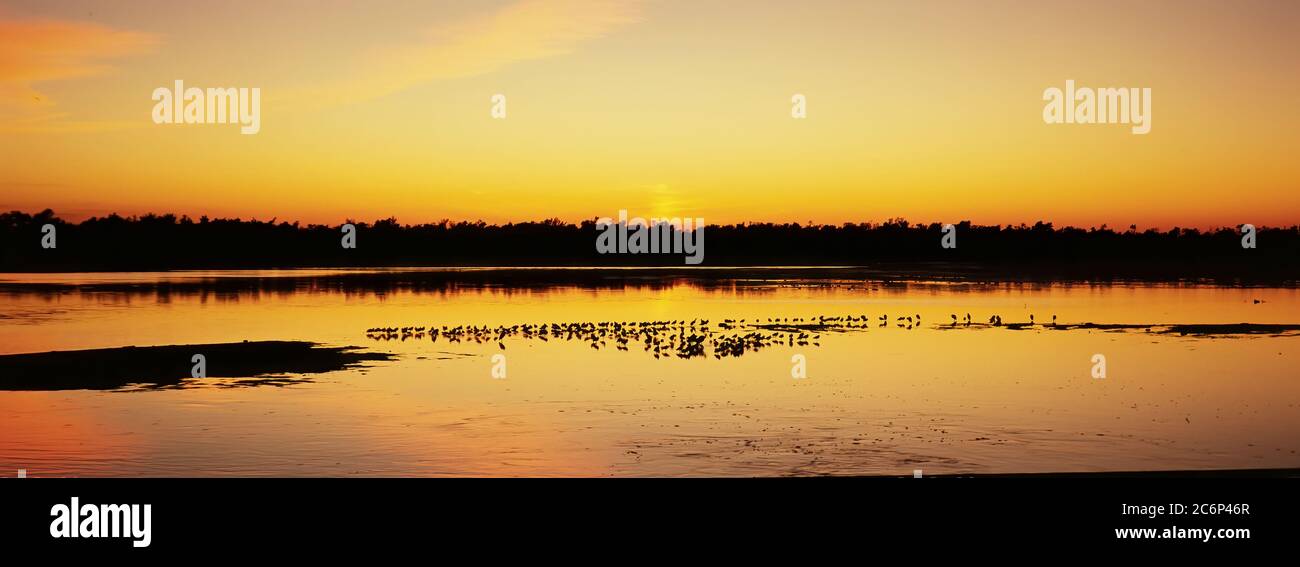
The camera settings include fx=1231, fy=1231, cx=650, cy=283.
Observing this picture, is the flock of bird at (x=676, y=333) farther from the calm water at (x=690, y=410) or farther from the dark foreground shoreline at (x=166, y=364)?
the dark foreground shoreline at (x=166, y=364)

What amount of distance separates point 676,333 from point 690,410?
59.2 feet

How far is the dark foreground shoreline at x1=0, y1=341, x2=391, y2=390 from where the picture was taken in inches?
1148

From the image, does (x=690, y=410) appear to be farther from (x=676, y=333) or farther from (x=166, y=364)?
(x=676, y=333)

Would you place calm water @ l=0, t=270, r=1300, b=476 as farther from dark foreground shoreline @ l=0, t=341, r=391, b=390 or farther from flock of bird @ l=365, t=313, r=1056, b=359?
dark foreground shoreline @ l=0, t=341, r=391, b=390

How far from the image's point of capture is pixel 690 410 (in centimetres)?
2441

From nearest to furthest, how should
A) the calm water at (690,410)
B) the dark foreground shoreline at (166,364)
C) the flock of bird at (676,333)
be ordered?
the calm water at (690,410), the dark foreground shoreline at (166,364), the flock of bird at (676,333)

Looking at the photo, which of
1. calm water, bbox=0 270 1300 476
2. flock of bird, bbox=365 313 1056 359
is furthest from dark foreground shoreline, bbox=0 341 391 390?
flock of bird, bbox=365 313 1056 359

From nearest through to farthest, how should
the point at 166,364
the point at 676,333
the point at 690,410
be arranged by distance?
the point at 690,410 → the point at 166,364 → the point at 676,333

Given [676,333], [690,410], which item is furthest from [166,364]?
[676,333]

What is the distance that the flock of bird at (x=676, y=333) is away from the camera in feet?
125

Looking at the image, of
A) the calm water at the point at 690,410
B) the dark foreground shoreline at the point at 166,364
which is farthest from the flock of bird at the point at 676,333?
the dark foreground shoreline at the point at 166,364

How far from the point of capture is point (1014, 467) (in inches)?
726

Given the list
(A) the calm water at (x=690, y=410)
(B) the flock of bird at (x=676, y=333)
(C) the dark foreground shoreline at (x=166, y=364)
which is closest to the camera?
(A) the calm water at (x=690, y=410)

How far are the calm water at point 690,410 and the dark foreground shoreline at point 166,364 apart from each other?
50.7 inches
